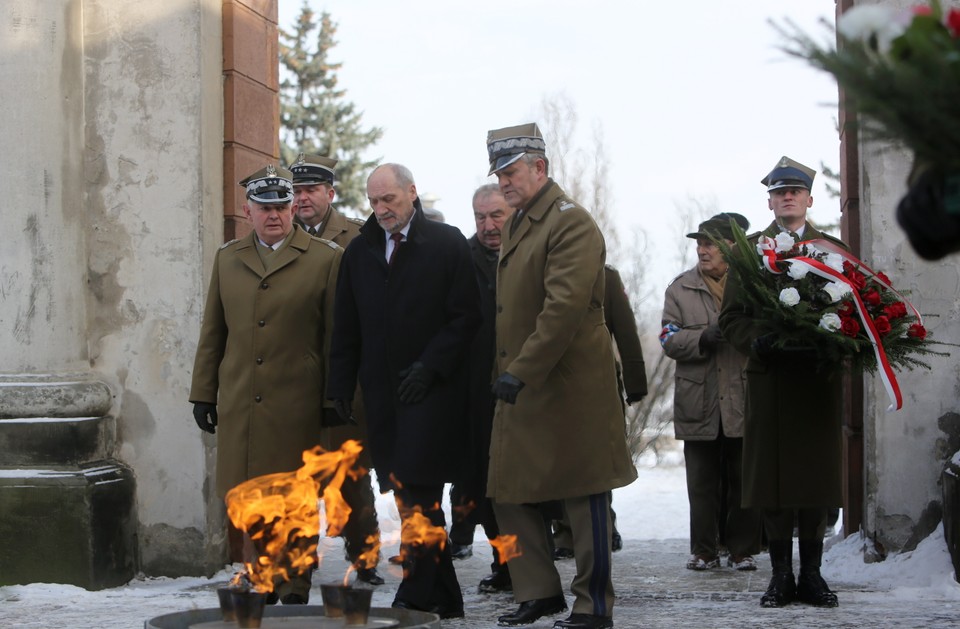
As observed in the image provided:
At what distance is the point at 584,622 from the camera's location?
5.67 meters

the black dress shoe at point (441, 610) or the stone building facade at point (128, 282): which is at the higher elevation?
the stone building facade at point (128, 282)

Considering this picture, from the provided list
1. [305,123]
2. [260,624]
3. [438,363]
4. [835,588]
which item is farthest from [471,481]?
[305,123]

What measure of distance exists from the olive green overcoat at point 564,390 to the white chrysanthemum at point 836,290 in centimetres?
96

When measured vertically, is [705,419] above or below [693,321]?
below

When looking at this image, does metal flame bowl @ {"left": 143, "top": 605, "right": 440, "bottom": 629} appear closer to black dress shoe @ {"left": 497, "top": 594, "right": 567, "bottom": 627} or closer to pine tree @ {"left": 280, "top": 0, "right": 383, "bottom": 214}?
black dress shoe @ {"left": 497, "top": 594, "right": 567, "bottom": 627}

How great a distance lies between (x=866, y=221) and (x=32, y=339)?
4602mm

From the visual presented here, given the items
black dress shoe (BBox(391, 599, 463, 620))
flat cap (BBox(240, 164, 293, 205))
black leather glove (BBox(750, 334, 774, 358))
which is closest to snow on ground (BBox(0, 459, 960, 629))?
black dress shoe (BBox(391, 599, 463, 620))

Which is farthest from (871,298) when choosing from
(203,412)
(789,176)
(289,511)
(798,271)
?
(203,412)

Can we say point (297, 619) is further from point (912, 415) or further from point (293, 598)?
point (912, 415)

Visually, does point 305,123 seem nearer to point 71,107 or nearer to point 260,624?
point 71,107

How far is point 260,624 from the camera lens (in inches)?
167

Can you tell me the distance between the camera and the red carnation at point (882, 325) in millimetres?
5953

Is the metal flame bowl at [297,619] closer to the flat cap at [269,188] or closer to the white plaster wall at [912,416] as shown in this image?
the flat cap at [269,188]

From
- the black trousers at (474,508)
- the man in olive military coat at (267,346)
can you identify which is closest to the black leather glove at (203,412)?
the man in olive military coat at (267,346)
